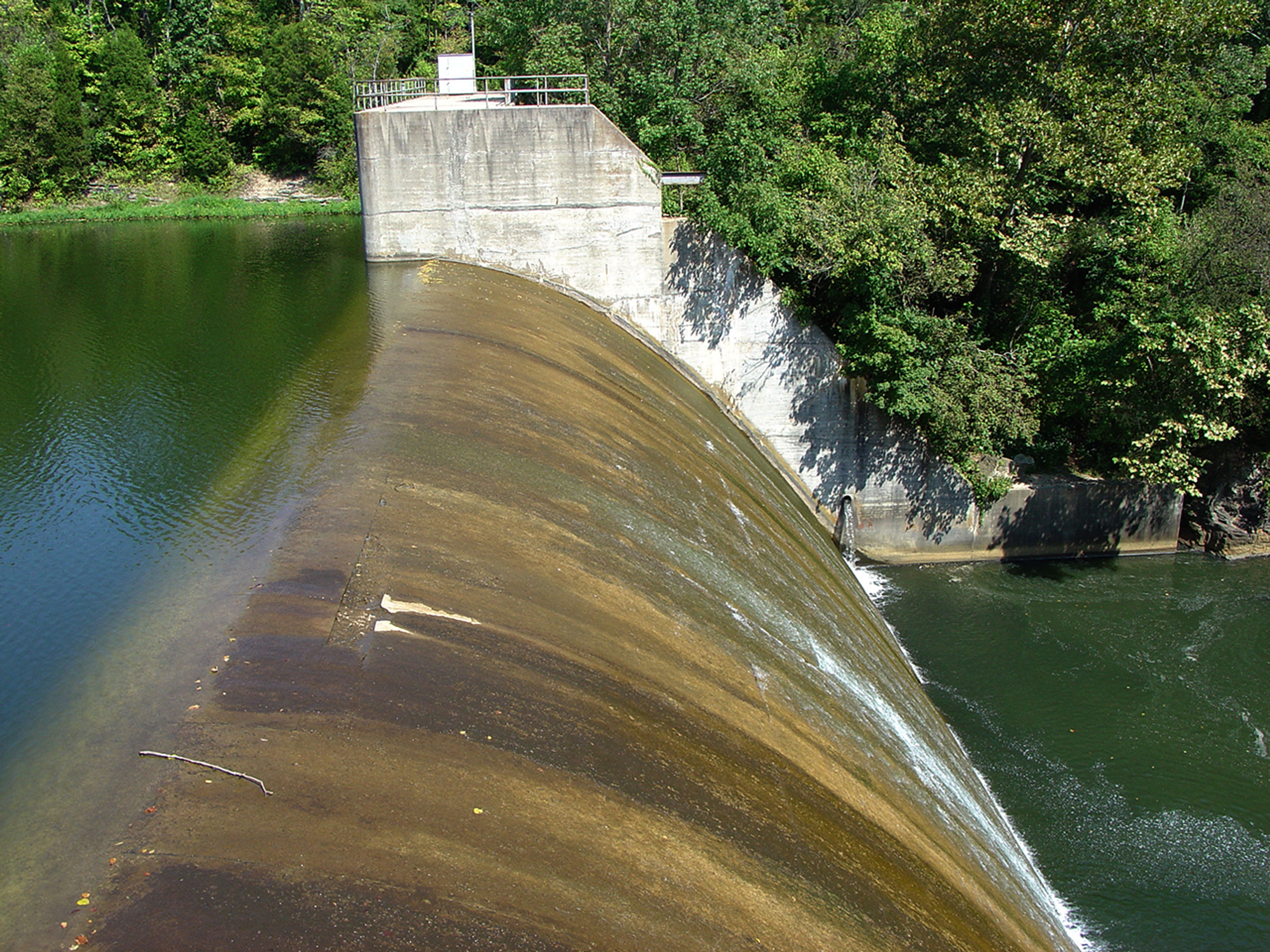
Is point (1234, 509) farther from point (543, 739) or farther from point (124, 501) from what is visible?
point (124, 501)

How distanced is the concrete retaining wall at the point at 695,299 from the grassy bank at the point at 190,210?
86.1 ft

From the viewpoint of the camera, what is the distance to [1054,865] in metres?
12.0

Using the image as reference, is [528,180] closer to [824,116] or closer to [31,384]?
[824,116]

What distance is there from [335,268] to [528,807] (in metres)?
25.3

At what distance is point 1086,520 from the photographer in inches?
797

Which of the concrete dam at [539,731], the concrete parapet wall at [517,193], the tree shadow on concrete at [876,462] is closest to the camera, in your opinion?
the concrete dam at [539,731]

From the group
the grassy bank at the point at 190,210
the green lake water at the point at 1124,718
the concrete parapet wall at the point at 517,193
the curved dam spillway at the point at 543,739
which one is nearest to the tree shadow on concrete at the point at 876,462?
the green lake water at the point at 1124,718

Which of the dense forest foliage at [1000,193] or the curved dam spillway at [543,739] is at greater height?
the dense forest foliage at [1000,193]

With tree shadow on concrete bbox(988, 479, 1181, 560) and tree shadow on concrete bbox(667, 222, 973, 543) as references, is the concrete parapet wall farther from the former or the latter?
tree shadow on concrete bbox(988, 479, 1181, 560)

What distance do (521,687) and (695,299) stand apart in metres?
14.6

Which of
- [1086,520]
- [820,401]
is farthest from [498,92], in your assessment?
[1086,520]

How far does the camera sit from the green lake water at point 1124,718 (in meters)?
11.7

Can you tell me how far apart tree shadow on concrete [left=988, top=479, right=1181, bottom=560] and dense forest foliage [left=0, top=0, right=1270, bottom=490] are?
69 cm

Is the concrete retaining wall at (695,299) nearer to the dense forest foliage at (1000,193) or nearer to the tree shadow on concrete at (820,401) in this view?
the tree shadow on concrete at (820,401)
